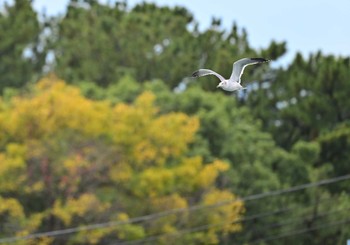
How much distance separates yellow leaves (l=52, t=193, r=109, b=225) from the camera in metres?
28.6

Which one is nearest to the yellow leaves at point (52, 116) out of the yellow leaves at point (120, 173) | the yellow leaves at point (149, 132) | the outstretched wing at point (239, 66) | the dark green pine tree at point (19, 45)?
the yellow leaves at point (149, 132)

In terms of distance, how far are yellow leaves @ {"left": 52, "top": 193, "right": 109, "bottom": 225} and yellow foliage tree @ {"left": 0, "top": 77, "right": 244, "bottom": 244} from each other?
0.07 feet

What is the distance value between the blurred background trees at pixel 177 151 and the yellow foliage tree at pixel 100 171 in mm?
33

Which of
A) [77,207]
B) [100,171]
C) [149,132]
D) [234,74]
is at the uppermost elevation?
[149,132]

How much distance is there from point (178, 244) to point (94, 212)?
82.7 inches

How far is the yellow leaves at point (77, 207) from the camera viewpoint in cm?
2864

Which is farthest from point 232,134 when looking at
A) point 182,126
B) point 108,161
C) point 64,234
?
point 64,234

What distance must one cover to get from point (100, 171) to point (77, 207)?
195 centimetres

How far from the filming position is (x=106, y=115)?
31656 millimetres

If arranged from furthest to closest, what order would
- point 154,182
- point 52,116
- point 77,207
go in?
point 52,116
point 154,182
point 77,207

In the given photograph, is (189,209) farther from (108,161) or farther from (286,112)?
(286,112)

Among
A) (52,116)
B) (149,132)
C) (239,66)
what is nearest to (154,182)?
(149,132)

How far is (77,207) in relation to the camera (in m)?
28.7

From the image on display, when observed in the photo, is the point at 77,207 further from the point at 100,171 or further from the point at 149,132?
the point at 149,132
